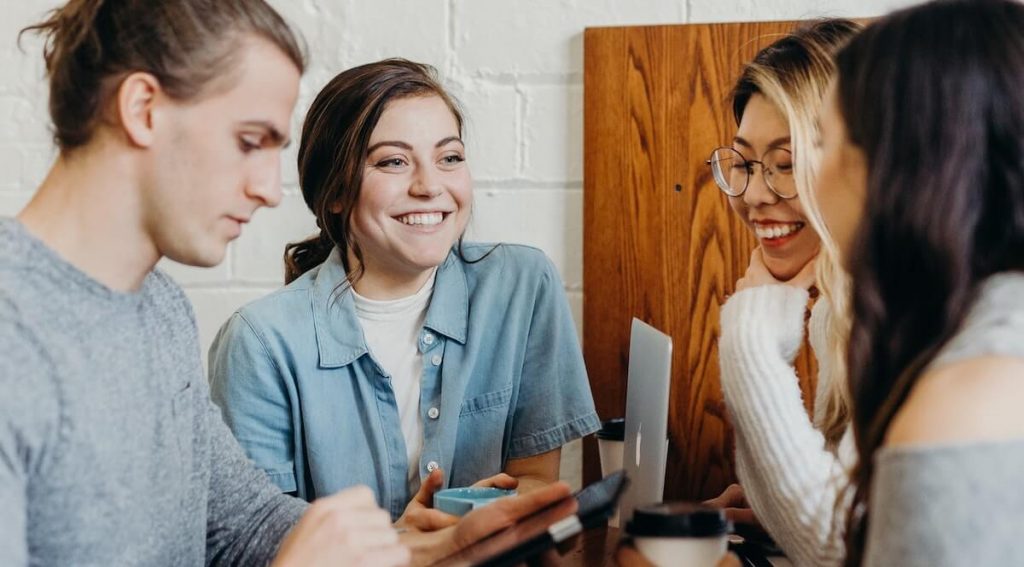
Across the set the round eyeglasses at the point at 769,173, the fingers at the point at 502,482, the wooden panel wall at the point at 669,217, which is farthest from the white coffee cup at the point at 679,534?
the wooden panel wall at the point at 669,217

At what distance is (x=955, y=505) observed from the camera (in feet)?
2.15

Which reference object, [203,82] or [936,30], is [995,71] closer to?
[936,30]

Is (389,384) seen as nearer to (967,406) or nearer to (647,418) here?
(647,418)

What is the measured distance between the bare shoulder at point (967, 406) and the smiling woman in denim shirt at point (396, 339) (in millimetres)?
925

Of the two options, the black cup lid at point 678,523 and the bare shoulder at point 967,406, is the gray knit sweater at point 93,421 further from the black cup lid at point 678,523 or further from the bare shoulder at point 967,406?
the bare shoulder at point 967,406

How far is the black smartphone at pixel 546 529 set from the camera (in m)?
0.80

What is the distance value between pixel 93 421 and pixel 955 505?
2.05 ft

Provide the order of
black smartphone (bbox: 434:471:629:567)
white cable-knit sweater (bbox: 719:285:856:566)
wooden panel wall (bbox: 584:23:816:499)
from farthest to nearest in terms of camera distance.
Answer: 1. wooden panel wall (bbox: 584:23:816:499)
2. white cable-knit sweater (bbox: 719:285:856:566)
3. black smartphone (bbox: 434:471:629:567)

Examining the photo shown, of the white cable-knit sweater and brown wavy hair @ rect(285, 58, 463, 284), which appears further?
brown wavy hair @ rect(285, 58, 463, 284)

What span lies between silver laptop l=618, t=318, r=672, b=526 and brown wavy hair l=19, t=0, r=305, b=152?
511mm

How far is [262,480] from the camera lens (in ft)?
3.99

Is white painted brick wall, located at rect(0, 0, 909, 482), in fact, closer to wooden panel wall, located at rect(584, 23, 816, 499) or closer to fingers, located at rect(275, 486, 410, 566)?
wooden panel wall, located at rect(584, 23, 816, 499)

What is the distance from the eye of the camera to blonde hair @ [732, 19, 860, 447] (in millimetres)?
1329

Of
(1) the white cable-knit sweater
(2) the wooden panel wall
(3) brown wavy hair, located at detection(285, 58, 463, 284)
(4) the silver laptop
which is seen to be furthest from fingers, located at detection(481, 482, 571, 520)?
(2) the wooden panel wall
